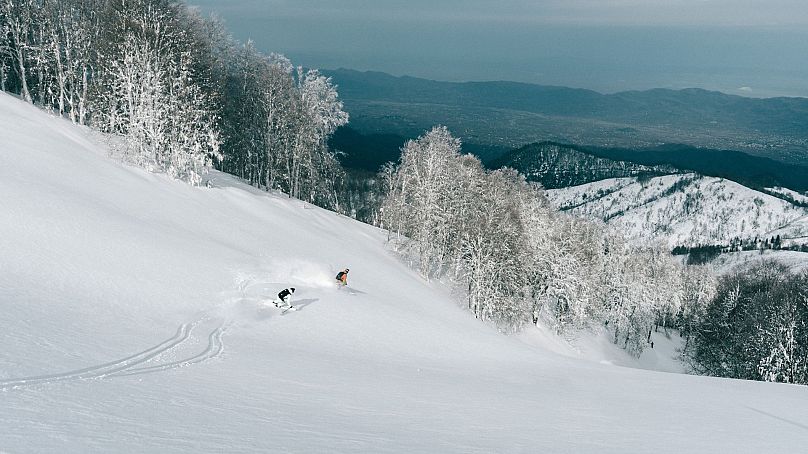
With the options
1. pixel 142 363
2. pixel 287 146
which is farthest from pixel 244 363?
pixel 287 146

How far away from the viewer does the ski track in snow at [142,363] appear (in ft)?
27.2

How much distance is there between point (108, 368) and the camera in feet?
33.7

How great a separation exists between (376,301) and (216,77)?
37.0 m

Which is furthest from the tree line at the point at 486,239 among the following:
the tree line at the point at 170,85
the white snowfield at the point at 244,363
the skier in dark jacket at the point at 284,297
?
the skier in dark jacket at the point at 284,297

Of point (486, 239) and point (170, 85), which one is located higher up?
point (170, 85)

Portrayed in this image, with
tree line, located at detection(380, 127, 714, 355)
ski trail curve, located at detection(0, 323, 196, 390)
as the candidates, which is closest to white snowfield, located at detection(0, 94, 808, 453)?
ski trail curve, located at detection(0, 323, 196, 390)

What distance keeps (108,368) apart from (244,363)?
3434 mm

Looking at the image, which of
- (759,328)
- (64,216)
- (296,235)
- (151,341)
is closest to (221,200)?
(296,235)

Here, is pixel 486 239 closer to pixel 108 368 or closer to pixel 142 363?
pixel 142 363

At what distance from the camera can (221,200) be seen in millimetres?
36875

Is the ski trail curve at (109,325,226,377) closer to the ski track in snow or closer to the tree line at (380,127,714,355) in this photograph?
the ski track in snow

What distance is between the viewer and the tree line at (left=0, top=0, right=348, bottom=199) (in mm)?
36812

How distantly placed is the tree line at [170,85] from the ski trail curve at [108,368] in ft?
87.2

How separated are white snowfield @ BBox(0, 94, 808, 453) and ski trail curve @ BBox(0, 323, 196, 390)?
7 cm
